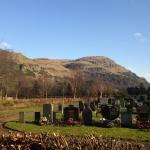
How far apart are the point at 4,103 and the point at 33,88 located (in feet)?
217

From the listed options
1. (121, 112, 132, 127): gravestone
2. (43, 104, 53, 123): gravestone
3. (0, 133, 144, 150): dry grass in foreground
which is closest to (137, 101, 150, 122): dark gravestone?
(121, 112, 132, 127): gravestone

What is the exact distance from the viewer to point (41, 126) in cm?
3177

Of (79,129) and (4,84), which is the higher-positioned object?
(4,84)

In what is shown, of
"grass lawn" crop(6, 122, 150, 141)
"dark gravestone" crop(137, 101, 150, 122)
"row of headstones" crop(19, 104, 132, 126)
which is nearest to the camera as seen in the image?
"grass lawn" crop(6, 122, 150, 141)

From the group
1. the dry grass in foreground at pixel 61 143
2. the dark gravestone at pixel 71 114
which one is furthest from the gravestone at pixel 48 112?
the dry grass in foreground at pixel 61 143

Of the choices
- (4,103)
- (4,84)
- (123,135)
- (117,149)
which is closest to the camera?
(117,149)

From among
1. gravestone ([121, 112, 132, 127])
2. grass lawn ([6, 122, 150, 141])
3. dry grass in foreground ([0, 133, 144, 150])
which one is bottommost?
grass lawn ([6, 122, 150, 141])

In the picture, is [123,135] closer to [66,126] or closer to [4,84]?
[66,126]

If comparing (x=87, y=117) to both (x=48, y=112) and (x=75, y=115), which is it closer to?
(x=75, y=115)

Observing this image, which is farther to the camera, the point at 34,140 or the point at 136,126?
the point at 136,126

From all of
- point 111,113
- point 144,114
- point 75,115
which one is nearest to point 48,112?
point 75,115

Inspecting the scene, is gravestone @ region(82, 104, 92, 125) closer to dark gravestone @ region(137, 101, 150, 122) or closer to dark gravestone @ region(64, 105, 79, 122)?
dark gravestone @ region(64, 105, 79, 122)

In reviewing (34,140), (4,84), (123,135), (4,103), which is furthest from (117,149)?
(4,84)

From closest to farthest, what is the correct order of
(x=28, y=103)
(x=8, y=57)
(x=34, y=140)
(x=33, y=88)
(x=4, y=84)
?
1. (x=34, y=140)
2. (x=28, y=103)
3. (x=4, y=84)
4. (x=8, y=57)
5. (x=33, y=88)
